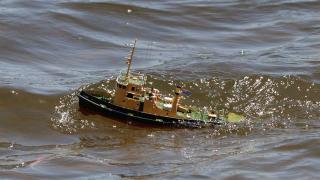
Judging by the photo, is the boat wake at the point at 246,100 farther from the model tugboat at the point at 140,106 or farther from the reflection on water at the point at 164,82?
the model tugboat at the point at 140,106

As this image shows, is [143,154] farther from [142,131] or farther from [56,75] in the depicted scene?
[56,75]

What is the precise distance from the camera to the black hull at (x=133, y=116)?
18203 millimetres

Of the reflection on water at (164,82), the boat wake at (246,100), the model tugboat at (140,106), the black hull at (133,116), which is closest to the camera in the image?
the reflection on water at (164,82)

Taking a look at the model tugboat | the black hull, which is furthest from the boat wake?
the model tugboat

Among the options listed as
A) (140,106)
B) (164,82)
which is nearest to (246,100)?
(164,82)

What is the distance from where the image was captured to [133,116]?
1828 cm

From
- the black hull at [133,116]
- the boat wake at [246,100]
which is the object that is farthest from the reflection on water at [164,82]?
the black hull at [133,116]

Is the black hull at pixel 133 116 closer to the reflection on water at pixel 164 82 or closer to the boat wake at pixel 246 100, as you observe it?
the reflection on water at pixel 164 82

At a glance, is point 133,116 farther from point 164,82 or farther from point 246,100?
point 246,100

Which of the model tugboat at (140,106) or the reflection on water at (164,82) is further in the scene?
the model tugboat at (140,106)

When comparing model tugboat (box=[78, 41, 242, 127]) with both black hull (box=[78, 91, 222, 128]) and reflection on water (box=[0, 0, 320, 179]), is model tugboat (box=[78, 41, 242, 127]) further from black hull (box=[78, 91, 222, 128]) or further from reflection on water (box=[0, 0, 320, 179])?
reflection on water (box=[0, 0, 320, 179])

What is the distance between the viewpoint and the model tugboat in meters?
18.0

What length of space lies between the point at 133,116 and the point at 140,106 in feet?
1.12

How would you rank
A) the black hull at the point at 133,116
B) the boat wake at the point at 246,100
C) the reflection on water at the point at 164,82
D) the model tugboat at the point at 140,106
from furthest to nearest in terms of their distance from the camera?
1. the boat wake at the point at 246,100
2. the black hull at the point at 133,116
3. the model tugboat at the point at 140,106
4. the reflection on water at the point at 164,82
